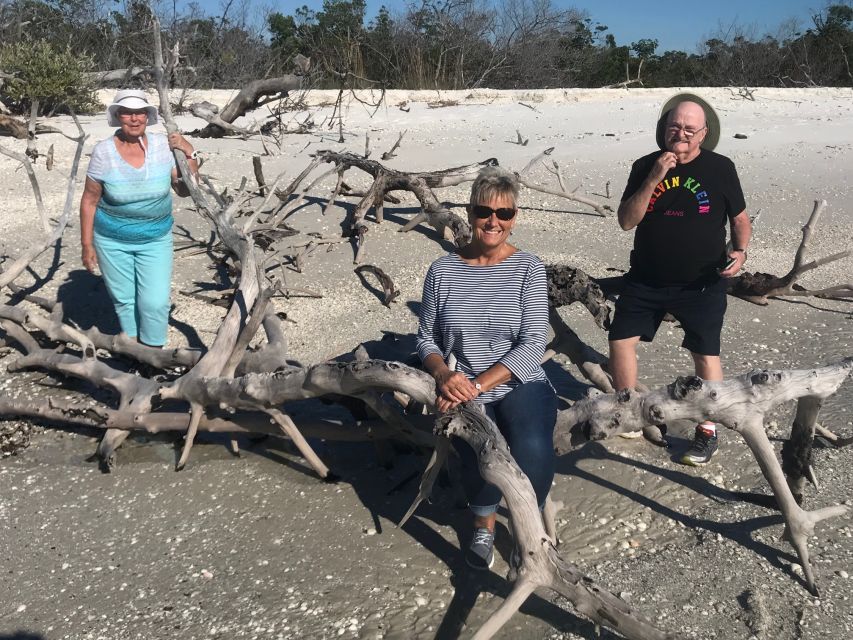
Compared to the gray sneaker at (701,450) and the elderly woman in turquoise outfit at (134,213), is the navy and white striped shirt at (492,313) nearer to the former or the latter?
the gray sneaker at (701,450)

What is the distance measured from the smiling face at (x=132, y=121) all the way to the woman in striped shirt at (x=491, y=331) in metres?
1.97

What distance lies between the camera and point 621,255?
23.3ft

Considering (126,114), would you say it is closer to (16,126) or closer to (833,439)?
(833,439)

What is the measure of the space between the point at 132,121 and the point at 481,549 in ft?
8.79

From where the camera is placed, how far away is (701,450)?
146 inches

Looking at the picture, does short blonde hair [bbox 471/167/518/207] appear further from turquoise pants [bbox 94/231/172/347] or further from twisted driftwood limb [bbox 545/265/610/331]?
turquoise pants [bbox 94/231/172/347]

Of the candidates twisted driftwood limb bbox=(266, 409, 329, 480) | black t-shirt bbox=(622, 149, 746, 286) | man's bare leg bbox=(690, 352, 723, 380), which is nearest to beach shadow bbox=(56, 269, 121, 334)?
twisted driftwood limb bbox=(266, 409, 329, 480)

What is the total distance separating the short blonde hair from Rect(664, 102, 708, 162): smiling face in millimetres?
805

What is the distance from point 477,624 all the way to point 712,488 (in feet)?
4.42

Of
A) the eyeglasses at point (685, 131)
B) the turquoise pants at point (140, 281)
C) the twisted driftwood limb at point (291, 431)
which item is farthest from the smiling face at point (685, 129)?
the turquoise pants at point (140, 281)

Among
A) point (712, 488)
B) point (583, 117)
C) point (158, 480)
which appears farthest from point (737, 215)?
point (583, 117)

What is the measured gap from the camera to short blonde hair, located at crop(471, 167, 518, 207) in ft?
9.55

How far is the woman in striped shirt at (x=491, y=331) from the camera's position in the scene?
288cm

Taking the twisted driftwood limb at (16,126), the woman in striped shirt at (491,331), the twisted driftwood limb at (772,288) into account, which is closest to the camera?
the woman in striped shirt at (491,331)
